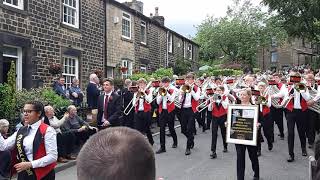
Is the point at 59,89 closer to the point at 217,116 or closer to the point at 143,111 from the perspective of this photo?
the point at 143,111

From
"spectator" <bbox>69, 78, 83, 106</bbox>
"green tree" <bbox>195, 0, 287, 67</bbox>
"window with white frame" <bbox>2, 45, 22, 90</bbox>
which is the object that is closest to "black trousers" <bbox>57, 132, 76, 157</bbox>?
"spectator" <bbox>69, 78, 83, 106</bbox>

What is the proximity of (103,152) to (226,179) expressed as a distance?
736 cm

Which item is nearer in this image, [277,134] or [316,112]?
[316,112]

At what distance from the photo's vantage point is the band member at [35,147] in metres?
5.48

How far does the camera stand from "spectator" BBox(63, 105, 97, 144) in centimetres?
1134

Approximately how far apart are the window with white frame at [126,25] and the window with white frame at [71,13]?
5.48m

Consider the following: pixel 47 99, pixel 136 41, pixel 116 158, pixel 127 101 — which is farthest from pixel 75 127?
pixel 136 41

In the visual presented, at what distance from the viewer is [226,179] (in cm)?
883

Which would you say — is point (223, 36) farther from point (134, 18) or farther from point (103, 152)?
point (103, 152)

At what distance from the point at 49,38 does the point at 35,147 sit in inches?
477

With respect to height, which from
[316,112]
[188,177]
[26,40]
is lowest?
[188,177]

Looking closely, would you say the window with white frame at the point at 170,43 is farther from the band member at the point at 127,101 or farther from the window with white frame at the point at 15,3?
the band member at the point at 127,101

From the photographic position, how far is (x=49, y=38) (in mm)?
16984

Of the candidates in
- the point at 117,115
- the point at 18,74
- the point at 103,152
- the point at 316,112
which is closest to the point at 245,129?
the point at 117,115
